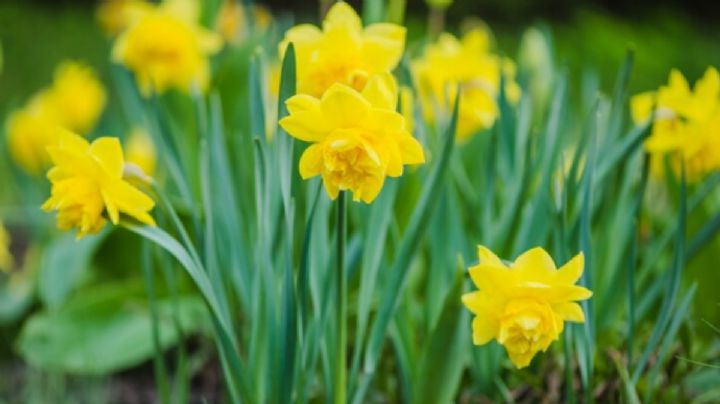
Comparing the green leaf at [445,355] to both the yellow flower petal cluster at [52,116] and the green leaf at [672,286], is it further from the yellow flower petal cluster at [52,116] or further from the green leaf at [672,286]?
the yellow flower petal cluster at [52,116]

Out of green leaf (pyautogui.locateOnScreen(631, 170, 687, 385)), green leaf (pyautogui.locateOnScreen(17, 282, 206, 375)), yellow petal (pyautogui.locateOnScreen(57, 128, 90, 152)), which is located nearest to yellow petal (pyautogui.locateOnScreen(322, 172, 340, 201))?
yellow petal (pyautogui.locateOnScreen(57, 128, 90, 152))

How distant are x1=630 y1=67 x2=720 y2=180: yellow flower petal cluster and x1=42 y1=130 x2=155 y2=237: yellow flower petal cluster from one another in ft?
2.23

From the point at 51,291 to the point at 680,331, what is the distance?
3.74 feet

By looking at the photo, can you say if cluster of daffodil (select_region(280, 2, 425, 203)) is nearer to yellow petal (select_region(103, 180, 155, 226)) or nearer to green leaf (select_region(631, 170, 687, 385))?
yellow petal (select_region(103, 180, 155, 226))

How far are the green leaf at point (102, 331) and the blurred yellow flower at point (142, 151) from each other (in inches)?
15.5

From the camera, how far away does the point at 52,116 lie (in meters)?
2.43

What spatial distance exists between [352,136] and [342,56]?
0.19m

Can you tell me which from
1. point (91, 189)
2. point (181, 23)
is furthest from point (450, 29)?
point (91, 189)

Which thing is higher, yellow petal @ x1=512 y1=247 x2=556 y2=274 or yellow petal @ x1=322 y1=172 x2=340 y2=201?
yellow petal @ x1=322 y1=172 x2=340 y2=201

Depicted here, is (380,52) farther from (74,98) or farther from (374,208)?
(74,98)

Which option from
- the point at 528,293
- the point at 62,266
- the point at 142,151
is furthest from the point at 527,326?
the point at 142,151

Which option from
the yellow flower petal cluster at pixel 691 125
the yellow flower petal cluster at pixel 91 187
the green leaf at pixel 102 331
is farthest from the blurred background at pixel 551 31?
the yellow flower petal cluster at pixel 91 187

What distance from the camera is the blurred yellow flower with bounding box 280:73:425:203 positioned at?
884 millimetres

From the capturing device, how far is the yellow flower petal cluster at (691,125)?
4.23 ft
